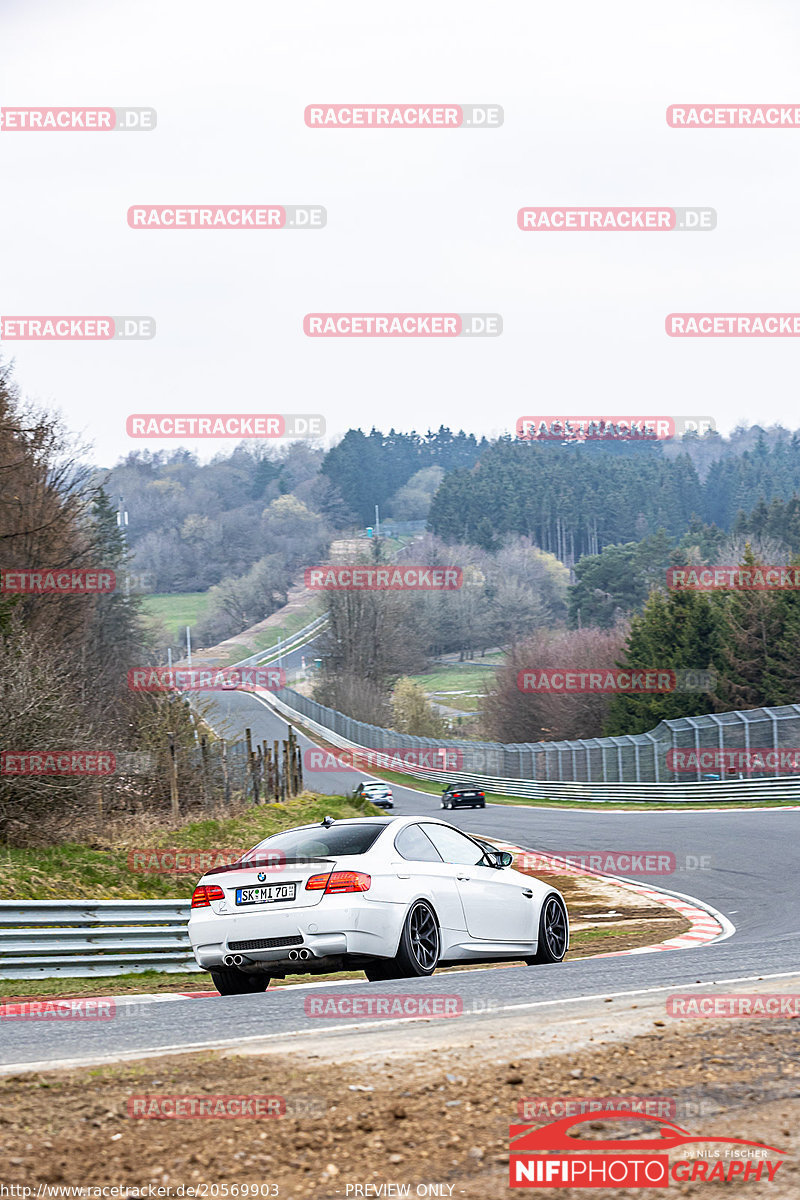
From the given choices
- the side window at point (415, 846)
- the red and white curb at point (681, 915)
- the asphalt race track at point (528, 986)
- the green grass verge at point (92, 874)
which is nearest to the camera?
the asphalt race track at point (528, 986)

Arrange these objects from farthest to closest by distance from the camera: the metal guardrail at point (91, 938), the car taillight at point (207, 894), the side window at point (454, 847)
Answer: the metal guardrail at point (91, 938), the side window at point (454, 847), the car taillight at point (207, 894)

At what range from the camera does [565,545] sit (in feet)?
557

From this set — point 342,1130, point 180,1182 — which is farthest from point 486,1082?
point 180,1182

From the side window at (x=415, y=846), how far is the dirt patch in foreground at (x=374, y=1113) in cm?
423

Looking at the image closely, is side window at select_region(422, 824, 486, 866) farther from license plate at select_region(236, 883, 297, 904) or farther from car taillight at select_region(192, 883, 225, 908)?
car taillight at select_region(192, 883, 225, 908)

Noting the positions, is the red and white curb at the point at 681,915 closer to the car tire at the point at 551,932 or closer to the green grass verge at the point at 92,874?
the car tire at the point at 551,932

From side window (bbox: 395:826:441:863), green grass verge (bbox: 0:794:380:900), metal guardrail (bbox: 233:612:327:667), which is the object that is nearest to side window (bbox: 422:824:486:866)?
side window (bbox: 395:826:441:863)

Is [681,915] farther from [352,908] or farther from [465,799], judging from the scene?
[465,799]

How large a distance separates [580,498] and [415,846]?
15779cm

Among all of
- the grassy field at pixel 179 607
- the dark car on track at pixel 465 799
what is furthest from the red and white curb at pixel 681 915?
the grassy field at pixel 179 607

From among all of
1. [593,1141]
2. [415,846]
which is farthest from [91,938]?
[593,1141]

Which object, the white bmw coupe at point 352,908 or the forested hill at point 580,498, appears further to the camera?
the forested hill at point 580,498

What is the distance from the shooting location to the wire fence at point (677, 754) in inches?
1526

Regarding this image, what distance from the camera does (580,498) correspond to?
546 ft
